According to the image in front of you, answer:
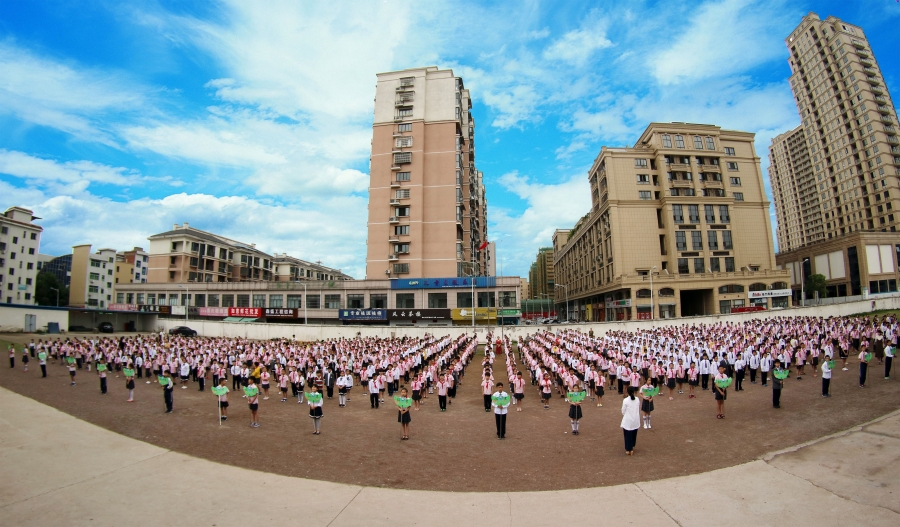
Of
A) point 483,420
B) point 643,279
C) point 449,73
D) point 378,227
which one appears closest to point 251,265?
point 378,227

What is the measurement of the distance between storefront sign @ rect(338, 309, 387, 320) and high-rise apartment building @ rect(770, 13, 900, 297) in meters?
65.0

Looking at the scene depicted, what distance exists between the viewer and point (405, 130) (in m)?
62.6

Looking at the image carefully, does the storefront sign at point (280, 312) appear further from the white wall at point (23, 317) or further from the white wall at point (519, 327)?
the white wall at point (23, 317)

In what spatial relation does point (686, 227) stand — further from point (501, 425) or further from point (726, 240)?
point (501, 425)

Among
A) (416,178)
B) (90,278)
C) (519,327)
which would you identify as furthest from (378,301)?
(90,278)

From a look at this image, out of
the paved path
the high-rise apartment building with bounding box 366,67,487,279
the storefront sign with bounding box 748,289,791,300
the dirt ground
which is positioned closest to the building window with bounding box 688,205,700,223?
the storefront sign with bounding box 748,289,791,300

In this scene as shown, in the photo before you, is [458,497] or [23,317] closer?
[458,497]

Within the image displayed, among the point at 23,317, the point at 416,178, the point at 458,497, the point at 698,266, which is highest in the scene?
the point at 416,178

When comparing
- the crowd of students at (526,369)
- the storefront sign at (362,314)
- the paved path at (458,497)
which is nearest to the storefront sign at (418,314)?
the storefront sign at (362,314)

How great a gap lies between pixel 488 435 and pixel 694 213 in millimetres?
58687

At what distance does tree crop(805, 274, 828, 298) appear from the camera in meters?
67.2

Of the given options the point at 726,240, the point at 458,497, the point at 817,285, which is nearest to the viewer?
the point at 458,497

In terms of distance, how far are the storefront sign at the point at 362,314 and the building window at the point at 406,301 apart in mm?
2139

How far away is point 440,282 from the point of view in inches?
2185
